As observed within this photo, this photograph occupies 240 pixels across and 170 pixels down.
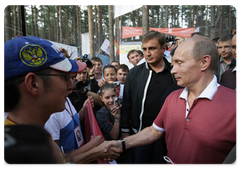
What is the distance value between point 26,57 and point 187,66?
1244 mm

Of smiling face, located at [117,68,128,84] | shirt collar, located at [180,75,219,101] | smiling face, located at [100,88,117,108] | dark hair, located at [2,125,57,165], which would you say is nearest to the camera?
dark hair, located at [2,125,57,165]

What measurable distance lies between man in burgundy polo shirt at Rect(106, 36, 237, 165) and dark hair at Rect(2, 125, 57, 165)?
3.71 feet

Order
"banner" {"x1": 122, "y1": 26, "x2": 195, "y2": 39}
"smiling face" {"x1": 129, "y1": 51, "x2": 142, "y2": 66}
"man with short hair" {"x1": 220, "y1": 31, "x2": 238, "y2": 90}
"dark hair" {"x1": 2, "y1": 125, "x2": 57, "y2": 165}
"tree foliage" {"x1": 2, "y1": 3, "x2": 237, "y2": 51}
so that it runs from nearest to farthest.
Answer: "dark hair" {"x1": 2, "y1": 125, "x2": 57, "y2": 165} → "man with short hair" {"x1": 220, "y1": 31, "x2": 238, "y2": 90} → "smiling face" {"x1": 129, "y1": 51, "x2": 142, "y2": 66} → "banner" {"x1": 122, "y1": 26, "x2": 195, "y2": 39} → "tree foliage" {"x1": 2, "y1": 3, "x2": 237, "y2": 51}

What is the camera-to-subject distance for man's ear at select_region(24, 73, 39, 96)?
1.04 meters

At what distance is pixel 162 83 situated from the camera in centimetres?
252

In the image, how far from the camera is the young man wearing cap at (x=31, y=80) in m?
1.02

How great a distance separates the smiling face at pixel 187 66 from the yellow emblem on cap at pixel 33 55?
1.11 meters

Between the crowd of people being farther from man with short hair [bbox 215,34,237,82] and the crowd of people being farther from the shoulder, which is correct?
man with short hair [bbox 215,34,237,82]

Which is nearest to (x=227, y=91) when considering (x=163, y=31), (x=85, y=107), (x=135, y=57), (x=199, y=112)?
(x=199, y=112)

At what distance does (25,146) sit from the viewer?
57 centimetres

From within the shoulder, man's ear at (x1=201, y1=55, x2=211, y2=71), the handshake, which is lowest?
the handshake

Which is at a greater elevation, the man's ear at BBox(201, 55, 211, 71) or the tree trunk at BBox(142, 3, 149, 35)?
the tree trunk at BBox(142, 3, 149, 35)

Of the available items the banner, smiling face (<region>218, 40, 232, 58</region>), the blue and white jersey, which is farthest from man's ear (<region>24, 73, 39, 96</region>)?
the banner

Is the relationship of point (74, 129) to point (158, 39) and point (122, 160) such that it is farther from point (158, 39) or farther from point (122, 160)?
point (158, 39)
